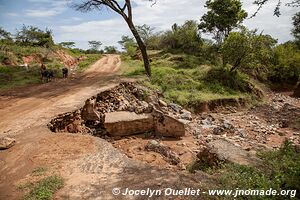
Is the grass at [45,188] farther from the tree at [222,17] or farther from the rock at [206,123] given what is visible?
the tree at [222,17]

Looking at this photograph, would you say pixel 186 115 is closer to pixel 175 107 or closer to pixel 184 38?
pixel 175 107

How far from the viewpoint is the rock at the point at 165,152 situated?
359 inches

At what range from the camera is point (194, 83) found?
18562 millimetres

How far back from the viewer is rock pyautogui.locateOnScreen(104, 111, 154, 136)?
11211mm

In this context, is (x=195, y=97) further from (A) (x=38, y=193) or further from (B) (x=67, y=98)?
(A) (x=38, y=193)

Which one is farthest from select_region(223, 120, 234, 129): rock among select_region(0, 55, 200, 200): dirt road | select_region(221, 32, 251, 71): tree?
select_region(221, 32, 251, 71): tree

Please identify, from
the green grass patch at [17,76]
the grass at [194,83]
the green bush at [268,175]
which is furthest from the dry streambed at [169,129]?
the green grass patch at [17,76]

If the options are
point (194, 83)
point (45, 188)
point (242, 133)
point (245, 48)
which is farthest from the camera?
point (245, 48)

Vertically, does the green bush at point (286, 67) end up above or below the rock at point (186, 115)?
above

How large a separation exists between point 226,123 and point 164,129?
3924mm

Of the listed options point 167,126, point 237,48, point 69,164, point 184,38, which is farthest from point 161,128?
point 184,38

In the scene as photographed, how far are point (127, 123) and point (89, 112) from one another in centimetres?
173

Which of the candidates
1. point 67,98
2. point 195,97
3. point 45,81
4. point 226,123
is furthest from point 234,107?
point 45,81

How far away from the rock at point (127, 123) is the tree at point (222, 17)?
65.1ft
